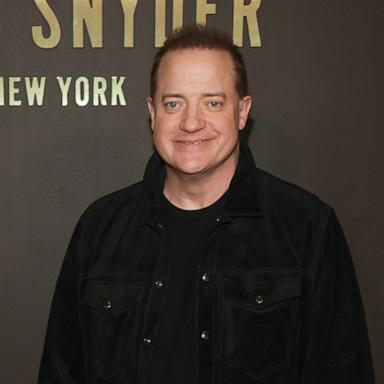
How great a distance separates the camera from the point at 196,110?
1.42 meters

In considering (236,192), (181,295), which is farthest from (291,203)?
(181,295)

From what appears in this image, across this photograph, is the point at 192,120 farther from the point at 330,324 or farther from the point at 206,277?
the point at 330,324

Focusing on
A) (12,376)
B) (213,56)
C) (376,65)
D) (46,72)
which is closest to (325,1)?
(376,65)

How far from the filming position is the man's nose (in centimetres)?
141

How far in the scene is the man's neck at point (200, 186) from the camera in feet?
4.94

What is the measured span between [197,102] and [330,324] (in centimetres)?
63

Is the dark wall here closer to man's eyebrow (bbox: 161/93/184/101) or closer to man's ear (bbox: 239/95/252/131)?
man's ear (bbox: 239/95/252/131)

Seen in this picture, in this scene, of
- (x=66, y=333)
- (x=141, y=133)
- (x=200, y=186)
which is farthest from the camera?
(x=141, y=133)

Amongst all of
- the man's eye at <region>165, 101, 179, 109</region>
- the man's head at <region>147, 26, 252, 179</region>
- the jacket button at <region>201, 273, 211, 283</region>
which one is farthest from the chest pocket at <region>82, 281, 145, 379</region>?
the man's eye at <region>165, 101, 179, 109</region>

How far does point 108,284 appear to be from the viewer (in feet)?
5.14

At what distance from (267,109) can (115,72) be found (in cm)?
51

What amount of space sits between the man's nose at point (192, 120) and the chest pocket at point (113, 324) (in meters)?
0.43

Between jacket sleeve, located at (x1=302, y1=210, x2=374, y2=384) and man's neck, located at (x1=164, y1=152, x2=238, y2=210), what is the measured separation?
0.93ft

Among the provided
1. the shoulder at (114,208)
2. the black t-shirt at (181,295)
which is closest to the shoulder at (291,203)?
the black t-shirt at (181,295)
